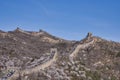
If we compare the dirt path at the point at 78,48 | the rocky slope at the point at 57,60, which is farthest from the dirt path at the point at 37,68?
the dirt path at the point at 78,48

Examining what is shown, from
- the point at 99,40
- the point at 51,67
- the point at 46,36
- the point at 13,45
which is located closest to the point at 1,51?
the point at 13,45

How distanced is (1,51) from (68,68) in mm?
19095

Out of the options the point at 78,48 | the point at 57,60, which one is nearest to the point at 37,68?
the point at 57,60

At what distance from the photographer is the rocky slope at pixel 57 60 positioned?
83.4 m

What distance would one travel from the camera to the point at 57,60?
301 ft

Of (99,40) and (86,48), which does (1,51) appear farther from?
(99,40)

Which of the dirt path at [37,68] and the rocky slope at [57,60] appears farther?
the rocky slope at [57,60]

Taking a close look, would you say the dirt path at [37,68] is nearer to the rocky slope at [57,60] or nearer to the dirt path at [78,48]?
the rocky slope at [57,60]

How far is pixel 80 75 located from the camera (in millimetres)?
86875

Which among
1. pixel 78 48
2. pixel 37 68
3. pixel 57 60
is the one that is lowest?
pixel 37 68

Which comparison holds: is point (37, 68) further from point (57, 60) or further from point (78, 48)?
point (78, 48)

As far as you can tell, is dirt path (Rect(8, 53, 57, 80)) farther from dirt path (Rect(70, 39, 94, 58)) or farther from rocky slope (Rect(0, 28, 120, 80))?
dirt path (Rect(70, 39, 94, 58))

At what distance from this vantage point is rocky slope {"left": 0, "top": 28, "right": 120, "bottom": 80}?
83375 mm

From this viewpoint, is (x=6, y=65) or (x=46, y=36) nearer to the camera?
(x=6, y=65)
